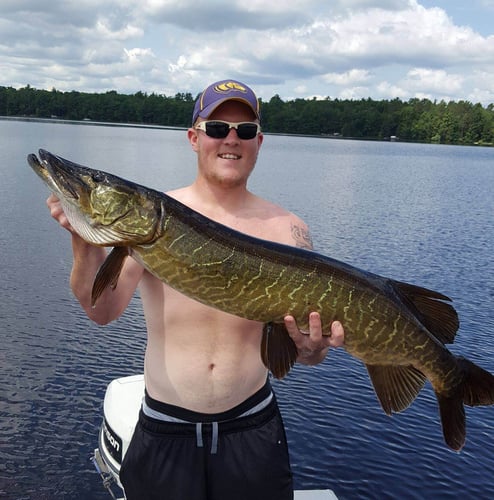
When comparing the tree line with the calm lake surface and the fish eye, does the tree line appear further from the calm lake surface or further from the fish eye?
the fish eye

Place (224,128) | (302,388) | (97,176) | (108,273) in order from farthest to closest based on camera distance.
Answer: (302,388) < (224,128) < (97,176) < (108,273)

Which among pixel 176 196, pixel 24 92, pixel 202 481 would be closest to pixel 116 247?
pixel 176 196

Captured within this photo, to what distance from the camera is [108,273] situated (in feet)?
8.96

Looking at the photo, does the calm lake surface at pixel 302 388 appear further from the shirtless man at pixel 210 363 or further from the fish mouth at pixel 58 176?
the fish mouth at pixel 58 176

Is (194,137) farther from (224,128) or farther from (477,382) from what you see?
(477,382)

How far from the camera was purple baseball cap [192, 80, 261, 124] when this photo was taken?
10.2ft

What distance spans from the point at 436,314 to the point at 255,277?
1.12 meters

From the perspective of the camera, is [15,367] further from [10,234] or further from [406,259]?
[406,259]

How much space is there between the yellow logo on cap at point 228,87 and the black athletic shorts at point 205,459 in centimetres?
170

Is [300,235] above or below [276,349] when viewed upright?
above

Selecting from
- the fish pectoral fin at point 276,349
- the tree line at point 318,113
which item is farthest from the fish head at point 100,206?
the tree line at point 318,113

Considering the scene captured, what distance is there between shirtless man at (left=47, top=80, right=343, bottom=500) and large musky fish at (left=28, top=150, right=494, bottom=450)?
4.3 inches

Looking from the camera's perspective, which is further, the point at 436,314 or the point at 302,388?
the point at 302,388

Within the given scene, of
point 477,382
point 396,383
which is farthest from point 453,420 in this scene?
point 396,383
